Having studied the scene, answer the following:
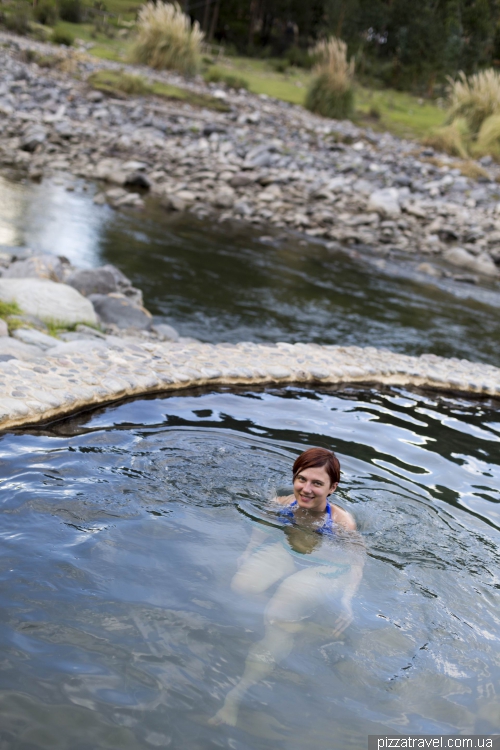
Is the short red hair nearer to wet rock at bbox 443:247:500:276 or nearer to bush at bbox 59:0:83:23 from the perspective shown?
wet rock at bbox 443:247:500:276

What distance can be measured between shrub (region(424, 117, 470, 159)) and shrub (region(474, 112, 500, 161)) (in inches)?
16.7

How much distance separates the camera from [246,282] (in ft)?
34.3

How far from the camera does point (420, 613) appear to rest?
346 cm

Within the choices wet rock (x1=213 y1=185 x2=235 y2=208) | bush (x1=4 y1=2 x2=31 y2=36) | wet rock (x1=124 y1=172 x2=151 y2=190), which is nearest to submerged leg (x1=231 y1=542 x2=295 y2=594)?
wet rock (x1=213 y1=185 x2=235 y2=208)

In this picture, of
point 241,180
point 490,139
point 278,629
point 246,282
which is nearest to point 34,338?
point 278,629

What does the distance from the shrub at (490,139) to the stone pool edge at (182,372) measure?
564 inches

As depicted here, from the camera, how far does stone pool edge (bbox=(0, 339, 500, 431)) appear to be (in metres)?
4.84

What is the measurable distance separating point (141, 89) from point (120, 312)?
577 inches

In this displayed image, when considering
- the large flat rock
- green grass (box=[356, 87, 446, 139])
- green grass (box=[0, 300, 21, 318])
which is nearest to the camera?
green grass (box=[0, 300, 21, 318])

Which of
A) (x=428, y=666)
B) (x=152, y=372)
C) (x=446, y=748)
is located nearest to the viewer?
(x=446, y=748)

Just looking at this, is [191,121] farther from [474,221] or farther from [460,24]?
[460,24]

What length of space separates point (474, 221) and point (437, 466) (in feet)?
37.6

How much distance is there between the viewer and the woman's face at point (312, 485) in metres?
3.71

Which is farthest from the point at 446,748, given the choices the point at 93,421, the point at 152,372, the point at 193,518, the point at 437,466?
the point at 152,372
